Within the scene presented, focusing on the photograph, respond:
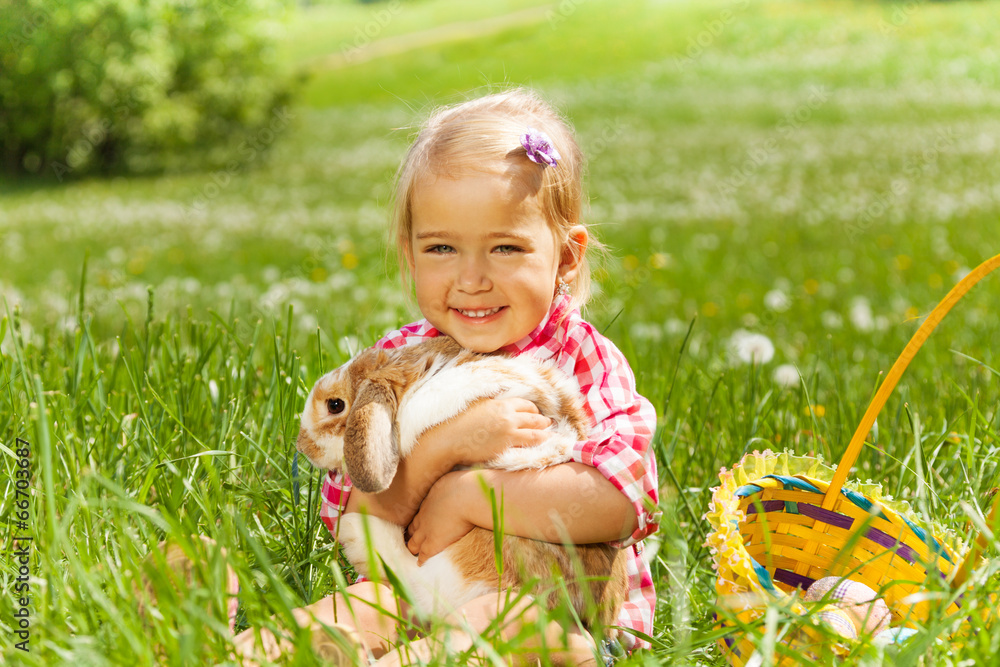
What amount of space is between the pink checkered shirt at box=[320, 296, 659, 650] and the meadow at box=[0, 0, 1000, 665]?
0.39ft

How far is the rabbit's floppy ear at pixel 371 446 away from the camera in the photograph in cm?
175

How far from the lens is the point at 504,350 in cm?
221

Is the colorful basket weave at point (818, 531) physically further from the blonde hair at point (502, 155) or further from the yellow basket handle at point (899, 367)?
the blonde hair at point (502, 155)

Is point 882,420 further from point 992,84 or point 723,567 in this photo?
point 992,84

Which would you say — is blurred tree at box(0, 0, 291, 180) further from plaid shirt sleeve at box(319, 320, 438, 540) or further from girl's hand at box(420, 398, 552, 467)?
girl's hand at box(420, 398, 552, 467)

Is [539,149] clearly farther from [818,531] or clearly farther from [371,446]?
[818,531]

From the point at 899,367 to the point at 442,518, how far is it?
1115 mm

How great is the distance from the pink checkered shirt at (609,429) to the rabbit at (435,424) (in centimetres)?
6

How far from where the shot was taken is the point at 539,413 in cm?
197

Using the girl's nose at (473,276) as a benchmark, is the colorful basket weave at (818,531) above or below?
below

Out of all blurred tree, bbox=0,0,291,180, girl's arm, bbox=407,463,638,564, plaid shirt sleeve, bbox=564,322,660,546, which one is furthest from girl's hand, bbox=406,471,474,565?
blurred tree, bbox=0,0,291,180

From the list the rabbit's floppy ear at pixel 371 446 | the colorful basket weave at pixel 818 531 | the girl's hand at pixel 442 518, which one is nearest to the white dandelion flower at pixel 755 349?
the colorful basket weave at pixel 818 531

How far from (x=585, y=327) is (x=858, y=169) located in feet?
38.6

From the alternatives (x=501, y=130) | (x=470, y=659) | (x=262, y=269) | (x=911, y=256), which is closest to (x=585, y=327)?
(x=501, y=130)
